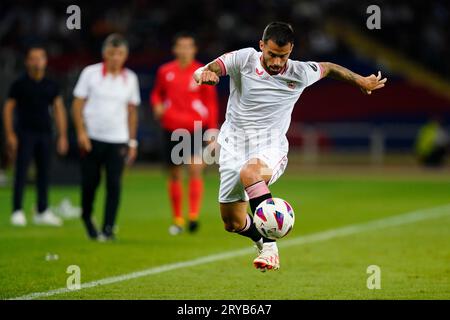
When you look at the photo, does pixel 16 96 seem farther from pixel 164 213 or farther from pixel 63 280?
pixel 63 280

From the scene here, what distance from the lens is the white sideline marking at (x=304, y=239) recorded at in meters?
8.90

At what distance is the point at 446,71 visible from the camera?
35.6 metres

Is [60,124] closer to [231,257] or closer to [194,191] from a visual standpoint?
[194,191]

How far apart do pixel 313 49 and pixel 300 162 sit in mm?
4480

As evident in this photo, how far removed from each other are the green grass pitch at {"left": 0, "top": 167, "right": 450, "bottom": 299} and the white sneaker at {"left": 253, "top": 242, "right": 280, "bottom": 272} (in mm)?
229

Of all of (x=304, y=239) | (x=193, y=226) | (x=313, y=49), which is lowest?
(x=304, y=239)

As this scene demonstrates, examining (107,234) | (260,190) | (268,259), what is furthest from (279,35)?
(107,234)

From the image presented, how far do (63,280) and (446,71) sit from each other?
2831cm

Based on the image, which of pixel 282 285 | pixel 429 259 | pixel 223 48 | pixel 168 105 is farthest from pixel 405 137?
pixel 282 285

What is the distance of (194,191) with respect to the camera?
45.3 feet

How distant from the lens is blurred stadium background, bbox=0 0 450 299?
9.42 meters

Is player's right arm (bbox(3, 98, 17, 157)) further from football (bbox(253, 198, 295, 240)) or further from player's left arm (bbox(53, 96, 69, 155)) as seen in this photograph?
football (bbox(253, 198, 295, 240))

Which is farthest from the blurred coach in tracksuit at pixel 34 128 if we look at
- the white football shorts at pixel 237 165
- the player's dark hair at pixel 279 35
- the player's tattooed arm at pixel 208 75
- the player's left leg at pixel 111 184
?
the player's dark hair at pixel 279 35
